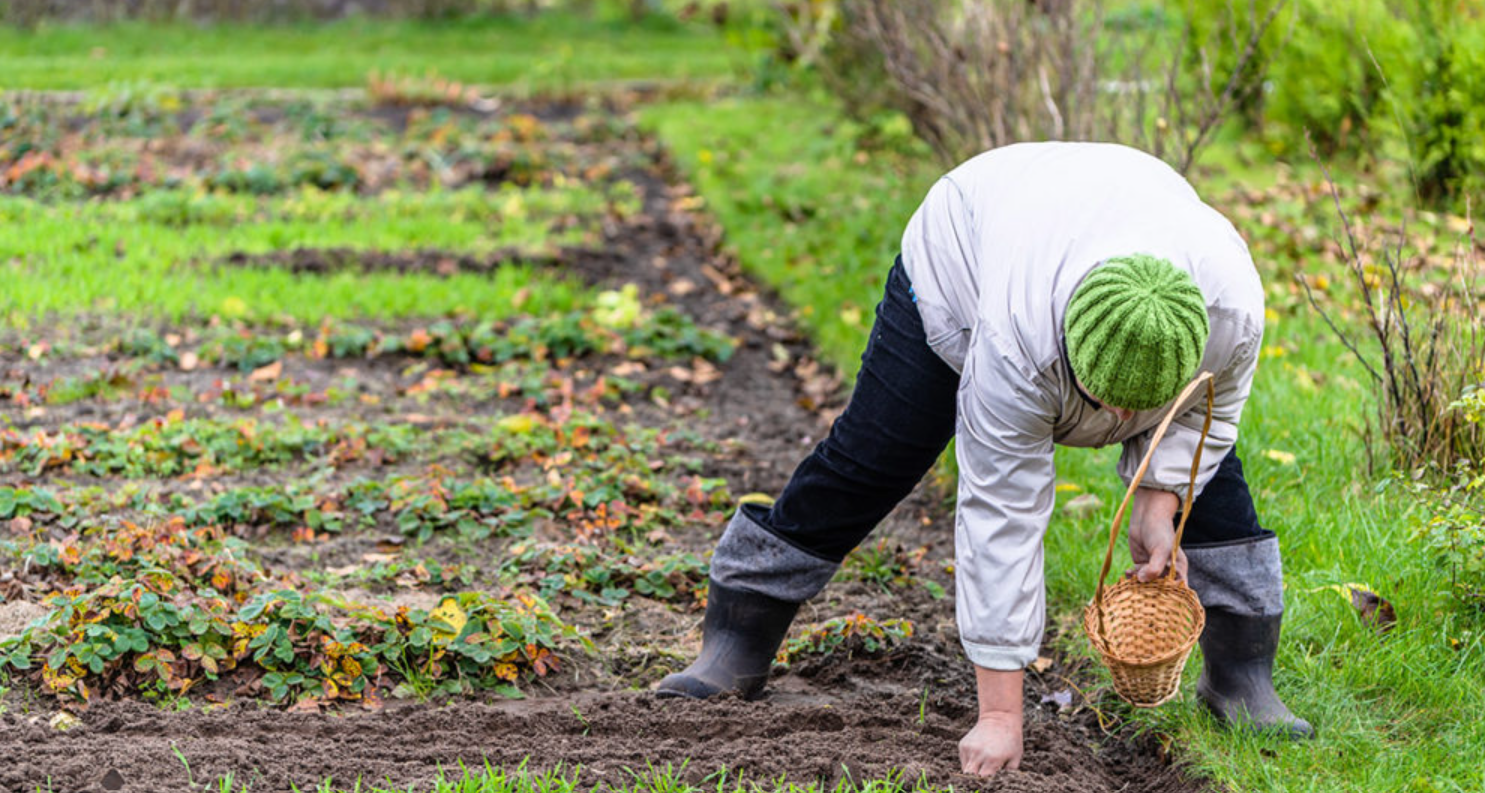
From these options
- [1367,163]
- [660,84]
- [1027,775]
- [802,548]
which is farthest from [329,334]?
[660,84]

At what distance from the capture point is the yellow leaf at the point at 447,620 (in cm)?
357

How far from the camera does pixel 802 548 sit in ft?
10.9

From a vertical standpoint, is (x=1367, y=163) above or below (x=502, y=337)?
above

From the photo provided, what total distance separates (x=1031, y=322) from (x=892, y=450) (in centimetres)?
67

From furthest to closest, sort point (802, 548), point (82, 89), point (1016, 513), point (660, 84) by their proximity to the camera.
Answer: point (660, 84)
point (82, 89)
point (802, 548)
point (1016, 513)

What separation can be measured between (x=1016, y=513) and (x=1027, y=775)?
61cm

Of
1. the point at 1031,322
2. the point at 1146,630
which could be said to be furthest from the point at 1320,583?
the point at 1031,322

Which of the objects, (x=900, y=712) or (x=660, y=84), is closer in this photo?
(x=900, y=712)

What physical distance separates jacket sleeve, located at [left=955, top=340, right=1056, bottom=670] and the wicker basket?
7.0 inches

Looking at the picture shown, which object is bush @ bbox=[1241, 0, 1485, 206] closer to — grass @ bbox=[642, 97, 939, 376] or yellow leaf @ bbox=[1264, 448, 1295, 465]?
grass @ bbox=[642, 97, 939, 376]

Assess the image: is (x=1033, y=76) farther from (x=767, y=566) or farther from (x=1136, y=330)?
(x=1136, y=330)

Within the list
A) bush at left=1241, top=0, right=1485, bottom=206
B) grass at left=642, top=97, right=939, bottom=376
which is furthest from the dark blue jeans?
bush at left=1241, top=0, right=1485, bottom=206

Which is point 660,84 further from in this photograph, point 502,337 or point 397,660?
point 397,660

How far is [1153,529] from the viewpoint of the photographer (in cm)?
287
